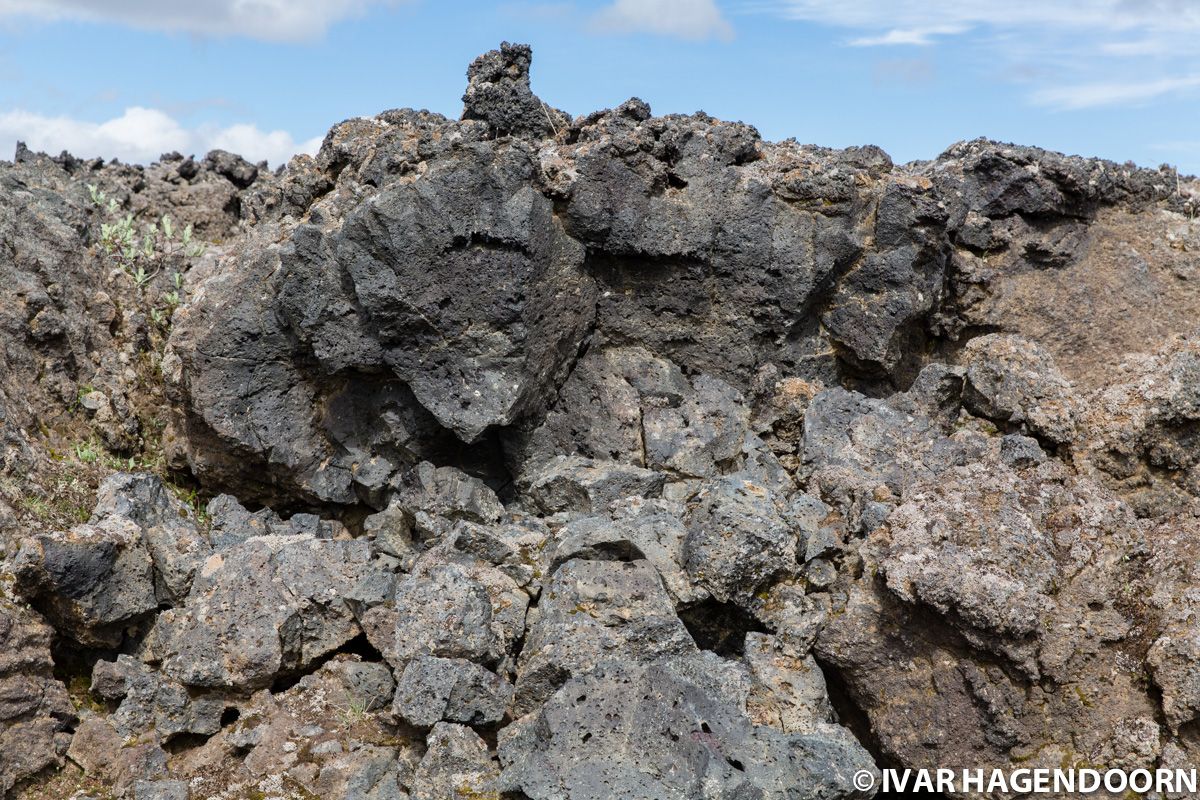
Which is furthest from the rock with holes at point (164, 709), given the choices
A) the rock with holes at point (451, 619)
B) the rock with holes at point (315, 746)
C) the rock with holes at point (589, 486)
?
the rock with holes at point (589, 486)

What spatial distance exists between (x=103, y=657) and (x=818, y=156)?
919cm

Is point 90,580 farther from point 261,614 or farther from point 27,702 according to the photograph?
point 261,614

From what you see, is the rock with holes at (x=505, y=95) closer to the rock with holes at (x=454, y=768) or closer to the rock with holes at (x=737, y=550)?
the rock with holes at (x=737, y=550)

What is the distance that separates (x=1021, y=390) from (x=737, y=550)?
413 cm

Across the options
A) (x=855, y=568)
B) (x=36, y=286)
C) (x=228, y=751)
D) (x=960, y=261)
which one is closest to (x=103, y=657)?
(x=228, y=751)

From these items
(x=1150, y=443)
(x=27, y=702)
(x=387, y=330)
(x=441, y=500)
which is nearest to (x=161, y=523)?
(x=27, y=702)

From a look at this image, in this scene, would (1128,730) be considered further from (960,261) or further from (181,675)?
(181,675)

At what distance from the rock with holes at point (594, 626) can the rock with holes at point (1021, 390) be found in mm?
4544

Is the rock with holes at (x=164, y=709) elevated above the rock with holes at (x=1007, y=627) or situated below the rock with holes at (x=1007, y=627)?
below

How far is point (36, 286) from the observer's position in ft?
41.2

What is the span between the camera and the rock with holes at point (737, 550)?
28.8 ft

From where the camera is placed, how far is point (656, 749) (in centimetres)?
745

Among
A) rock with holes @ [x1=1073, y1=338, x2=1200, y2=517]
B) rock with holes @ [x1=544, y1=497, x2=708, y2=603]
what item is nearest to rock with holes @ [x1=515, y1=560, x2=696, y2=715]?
rock with holes @ [x1=544, y1=497, x2=708, y2=603]

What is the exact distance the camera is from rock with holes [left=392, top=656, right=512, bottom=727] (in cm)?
815
